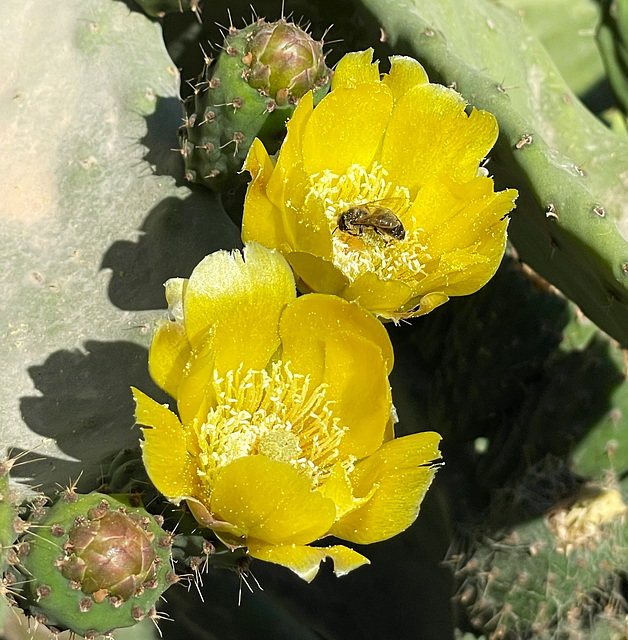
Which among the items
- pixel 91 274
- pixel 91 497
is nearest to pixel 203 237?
pixel 91 274

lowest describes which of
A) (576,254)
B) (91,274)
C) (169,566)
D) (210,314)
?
(91,274)

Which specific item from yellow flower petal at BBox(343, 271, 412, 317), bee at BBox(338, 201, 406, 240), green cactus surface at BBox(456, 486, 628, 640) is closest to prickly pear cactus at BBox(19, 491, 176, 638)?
yellow flower petal at BBox(343, 271, 412, 317)

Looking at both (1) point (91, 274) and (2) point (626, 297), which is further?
(1) point (91, 274)

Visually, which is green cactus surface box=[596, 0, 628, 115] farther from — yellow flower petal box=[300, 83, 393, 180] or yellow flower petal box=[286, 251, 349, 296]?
yellow flower petal box=[286, 251, 349, 296]

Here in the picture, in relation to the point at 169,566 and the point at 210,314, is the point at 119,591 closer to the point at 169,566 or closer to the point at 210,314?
the point at 169,566

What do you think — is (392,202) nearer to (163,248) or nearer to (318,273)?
(318,273)

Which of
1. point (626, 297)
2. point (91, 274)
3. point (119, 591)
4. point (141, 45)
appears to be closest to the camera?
point (119, 591)

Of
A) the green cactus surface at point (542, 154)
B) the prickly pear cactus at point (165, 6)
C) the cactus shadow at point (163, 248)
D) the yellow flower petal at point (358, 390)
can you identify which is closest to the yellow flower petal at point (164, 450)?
the yellow flower petal at point (358, 390)
